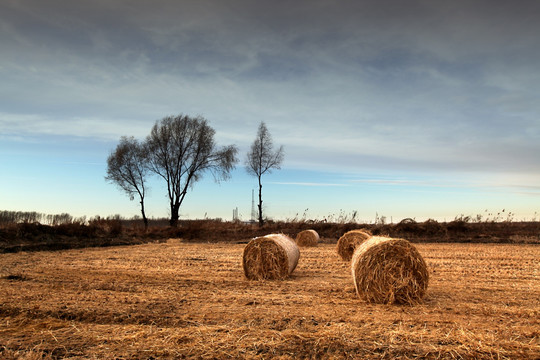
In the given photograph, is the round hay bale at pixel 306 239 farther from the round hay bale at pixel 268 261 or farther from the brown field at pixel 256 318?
the round hay bale at pixel 268 261

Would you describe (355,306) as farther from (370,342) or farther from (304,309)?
(370,342)

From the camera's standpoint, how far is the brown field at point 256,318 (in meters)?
4.88

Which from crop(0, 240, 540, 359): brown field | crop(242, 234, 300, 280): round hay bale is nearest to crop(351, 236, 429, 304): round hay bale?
crop(0, 240, 540, 359): brown field

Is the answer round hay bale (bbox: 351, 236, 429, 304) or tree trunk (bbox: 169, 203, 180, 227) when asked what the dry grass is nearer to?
round hay bale (bbox: 351, 236, 429, 304)

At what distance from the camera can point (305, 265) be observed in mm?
12609

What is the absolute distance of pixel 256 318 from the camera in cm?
613

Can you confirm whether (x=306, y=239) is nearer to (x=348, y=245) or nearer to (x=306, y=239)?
(x=306, y=239)

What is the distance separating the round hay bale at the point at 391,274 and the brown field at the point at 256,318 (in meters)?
0.28

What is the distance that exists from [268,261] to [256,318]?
3953 mm

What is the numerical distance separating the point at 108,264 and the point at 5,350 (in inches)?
335

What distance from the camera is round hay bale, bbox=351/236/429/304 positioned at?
730 centimetres

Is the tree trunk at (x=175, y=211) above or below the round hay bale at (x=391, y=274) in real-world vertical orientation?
above

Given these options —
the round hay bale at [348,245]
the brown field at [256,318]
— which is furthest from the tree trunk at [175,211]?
the brown field at [256,318]

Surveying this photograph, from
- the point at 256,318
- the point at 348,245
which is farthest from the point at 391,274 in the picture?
the point at 348,245
